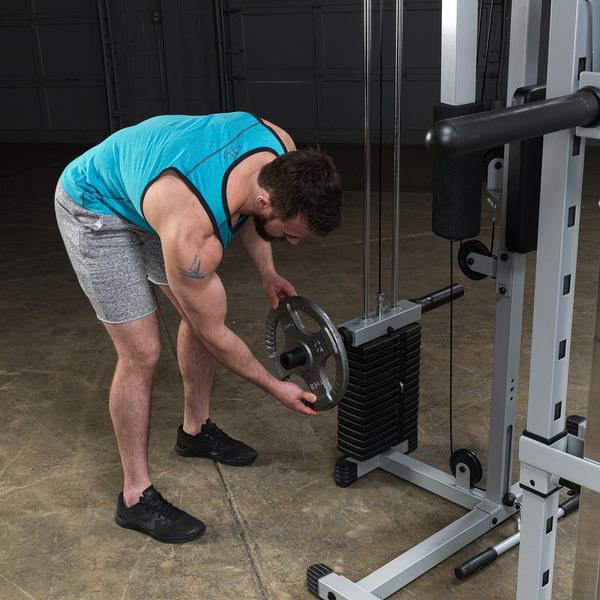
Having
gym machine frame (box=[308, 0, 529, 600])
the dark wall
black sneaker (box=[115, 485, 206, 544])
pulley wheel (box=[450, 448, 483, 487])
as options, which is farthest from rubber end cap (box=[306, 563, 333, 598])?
the dark wall

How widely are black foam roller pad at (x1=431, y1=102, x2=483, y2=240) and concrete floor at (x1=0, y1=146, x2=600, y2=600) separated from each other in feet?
3.05

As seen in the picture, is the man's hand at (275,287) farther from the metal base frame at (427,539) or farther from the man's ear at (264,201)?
the metal base frame at (427,539)

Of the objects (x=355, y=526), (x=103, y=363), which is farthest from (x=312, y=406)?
(x=103, y=363)

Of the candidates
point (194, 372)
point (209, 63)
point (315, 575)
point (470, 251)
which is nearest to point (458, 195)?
point (470, 251)

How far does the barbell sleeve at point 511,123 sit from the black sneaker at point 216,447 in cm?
178

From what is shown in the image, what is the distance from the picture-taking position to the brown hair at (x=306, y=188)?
1754 millimetres

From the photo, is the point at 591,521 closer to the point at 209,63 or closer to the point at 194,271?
the point at 194,271

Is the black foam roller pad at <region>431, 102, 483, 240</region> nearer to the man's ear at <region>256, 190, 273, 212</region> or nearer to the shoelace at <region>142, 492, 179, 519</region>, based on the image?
the man's ear at <region>256, 190, 273, 212</region>

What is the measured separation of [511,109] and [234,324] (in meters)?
2.82

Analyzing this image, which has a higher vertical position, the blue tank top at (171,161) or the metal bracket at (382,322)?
the blue tank top at (171,161)

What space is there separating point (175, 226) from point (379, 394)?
0.86 m

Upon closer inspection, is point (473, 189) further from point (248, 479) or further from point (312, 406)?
point (248, 479)

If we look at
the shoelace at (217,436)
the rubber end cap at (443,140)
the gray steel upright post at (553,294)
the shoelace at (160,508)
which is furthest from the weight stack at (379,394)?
the rubber end cap at (443,140)

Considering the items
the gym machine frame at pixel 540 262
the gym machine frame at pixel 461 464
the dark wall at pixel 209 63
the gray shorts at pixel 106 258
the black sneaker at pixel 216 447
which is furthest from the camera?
the dark wall at pixel 209 63
